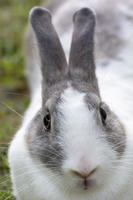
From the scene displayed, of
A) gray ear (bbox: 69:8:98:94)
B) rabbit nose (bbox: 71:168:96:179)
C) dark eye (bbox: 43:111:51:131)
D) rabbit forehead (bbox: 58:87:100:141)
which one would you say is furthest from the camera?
gray ear (bbox: 69:8:98:94)

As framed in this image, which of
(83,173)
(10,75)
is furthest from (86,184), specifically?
(10,75)

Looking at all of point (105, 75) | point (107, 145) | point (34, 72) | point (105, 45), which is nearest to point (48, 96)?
point (107, 145)

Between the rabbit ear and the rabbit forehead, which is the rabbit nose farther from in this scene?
the rabbit ear

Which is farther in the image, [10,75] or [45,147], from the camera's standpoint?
[10,75]

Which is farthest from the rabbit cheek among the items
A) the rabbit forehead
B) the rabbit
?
the rabbit forehead

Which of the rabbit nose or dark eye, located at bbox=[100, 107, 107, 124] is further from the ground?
dark eye, located at bbox=[100, 107, 107, 124]

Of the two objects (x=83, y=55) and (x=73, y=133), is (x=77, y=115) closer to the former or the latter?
(x=73, y=133)

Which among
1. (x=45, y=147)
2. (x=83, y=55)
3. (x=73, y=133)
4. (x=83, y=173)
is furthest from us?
(x=83, y=55)

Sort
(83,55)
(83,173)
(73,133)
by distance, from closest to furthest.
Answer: (83,173), (73,133), (83,55)

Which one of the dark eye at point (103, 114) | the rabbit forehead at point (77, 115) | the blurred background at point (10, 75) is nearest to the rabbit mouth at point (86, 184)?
the rabbit forehead at point (77, 115)
